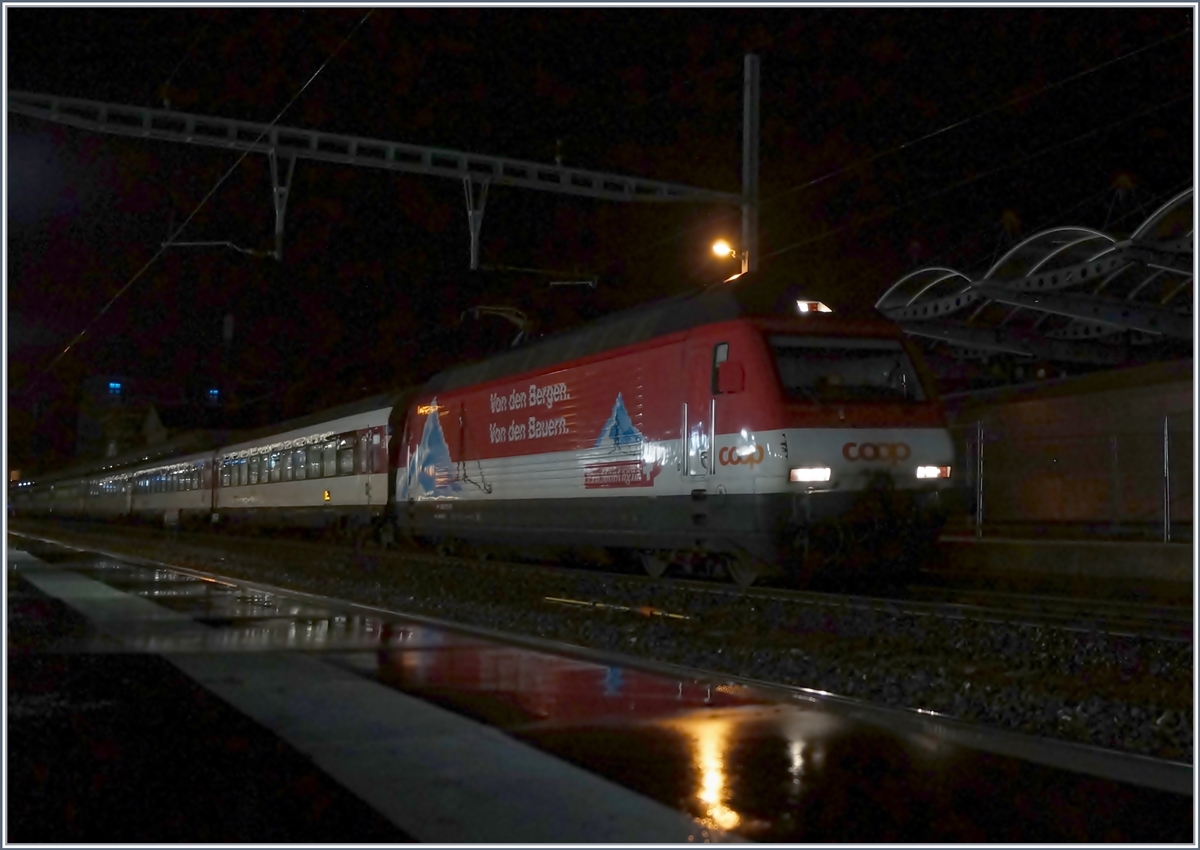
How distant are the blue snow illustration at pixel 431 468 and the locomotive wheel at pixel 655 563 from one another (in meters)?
5.49

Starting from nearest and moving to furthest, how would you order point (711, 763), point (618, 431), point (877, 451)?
point (711, 763) < point (877, 451) < point (618, 431)

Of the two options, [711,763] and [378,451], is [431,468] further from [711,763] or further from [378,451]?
[711,763]

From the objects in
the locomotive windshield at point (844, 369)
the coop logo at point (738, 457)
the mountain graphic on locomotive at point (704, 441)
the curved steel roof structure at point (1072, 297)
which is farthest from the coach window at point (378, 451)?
the locomotive windshield at point (844, 369)

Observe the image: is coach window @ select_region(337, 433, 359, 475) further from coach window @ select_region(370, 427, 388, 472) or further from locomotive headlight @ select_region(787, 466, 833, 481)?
locomotive headlight @ select_region(787, 466, 833, 481)

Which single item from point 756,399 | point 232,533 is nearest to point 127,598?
point 756,399

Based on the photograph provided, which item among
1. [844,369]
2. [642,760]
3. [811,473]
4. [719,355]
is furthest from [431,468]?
[642,760]

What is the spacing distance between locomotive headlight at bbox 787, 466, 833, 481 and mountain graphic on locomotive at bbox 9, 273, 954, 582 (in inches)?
0.5

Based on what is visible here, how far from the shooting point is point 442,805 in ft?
18.9

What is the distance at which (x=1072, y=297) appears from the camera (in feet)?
66.8

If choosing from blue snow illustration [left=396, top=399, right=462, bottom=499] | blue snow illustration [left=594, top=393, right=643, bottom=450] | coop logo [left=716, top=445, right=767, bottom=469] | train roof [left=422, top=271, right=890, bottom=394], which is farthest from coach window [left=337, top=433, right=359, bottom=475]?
coop logo [left=716, top=445, right=767, bottom=469]

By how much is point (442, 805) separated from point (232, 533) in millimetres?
39595

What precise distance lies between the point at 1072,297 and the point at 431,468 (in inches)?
482

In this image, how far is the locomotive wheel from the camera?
1623 centimetres

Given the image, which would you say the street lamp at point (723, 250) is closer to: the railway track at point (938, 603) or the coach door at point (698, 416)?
the coach door at point (698, 416)
